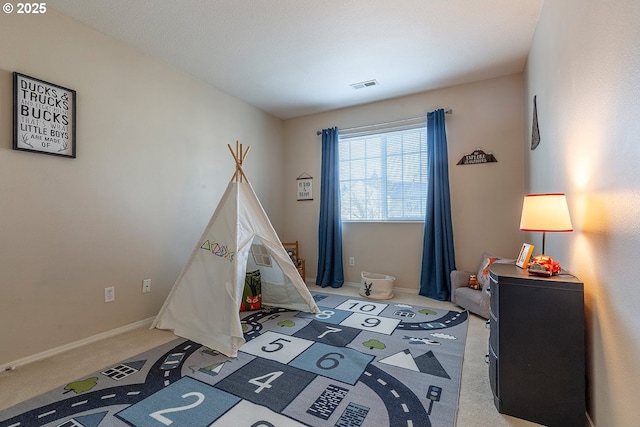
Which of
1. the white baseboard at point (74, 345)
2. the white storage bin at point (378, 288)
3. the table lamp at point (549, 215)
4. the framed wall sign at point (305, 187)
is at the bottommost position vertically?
the white baseboard at point (74, 345)

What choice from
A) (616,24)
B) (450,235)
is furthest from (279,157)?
(616,24)

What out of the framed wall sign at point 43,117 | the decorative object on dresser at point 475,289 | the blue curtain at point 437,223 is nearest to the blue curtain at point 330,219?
the blue curtain at point 437,223

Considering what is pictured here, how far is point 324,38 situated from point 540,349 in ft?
8.73

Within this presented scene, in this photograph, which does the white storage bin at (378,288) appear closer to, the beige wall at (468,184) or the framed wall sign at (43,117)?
the beige wall at (468,184)

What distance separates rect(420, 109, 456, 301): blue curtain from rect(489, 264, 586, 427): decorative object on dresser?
197 cm

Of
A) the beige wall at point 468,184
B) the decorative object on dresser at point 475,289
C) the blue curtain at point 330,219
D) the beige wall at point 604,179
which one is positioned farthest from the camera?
the blue curtain at point 330,219

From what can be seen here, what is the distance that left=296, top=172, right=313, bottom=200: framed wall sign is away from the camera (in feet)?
14.8

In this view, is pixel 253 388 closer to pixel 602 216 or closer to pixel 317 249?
pixel 602 216

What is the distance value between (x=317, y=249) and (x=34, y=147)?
3.25 meters

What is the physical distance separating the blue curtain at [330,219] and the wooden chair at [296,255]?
0.83ft

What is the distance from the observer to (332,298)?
3609mm

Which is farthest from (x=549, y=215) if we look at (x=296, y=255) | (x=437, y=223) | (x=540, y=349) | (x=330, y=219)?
(x=296, y=255)

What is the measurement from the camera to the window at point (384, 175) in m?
3.76

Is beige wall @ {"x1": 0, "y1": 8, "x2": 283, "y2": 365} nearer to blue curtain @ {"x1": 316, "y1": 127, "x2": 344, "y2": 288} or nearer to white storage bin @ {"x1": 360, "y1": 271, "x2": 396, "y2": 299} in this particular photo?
blue curtain @ {"x1": 316, "y1": 127, "x2": 344, "y2": 288}
